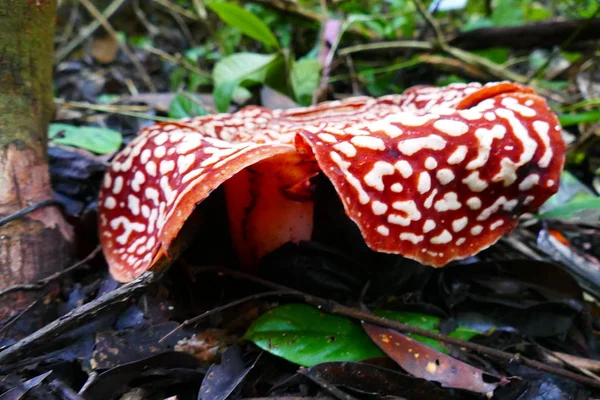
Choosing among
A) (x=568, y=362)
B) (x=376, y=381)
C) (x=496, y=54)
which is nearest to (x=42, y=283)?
(x=376, y=381)

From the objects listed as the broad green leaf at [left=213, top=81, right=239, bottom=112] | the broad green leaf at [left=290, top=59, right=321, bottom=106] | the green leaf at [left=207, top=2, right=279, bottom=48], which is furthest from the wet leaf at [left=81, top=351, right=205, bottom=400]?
the green leaf at [left=207, top=2, right=279, bottom=48]

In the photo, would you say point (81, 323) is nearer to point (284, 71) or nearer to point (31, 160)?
point (31, 160)

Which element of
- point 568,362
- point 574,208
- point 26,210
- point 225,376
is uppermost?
point 26,210

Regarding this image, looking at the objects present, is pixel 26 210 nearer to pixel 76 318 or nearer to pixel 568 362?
pixel 76 318

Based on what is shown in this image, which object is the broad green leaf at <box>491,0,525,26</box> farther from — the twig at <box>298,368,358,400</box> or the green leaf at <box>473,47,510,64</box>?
the twig at <box>298,368,358,400</box>

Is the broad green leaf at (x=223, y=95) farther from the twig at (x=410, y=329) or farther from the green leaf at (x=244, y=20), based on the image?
the twig at (x=410, y=329)
